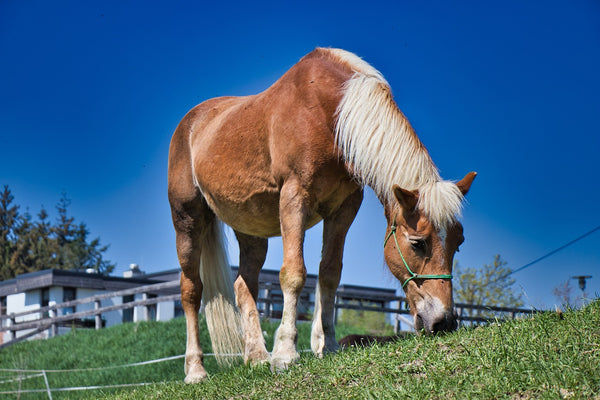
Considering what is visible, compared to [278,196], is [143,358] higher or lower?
lower

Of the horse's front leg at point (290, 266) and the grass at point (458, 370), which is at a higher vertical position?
the horse's front leg at point (290, 266)

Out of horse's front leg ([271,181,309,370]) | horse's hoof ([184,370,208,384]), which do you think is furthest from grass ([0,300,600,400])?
horse's hoof ([184,370,208,384])

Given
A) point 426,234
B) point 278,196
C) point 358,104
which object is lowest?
point 426,234

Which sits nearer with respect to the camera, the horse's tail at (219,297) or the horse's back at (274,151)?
the horse's back at (274,151)

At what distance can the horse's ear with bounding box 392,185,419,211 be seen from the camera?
4101 mm

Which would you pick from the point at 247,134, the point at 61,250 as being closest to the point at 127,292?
the point at 247,134

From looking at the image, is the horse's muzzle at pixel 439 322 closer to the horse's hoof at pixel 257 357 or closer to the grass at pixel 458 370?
the grass at pixel 458 370

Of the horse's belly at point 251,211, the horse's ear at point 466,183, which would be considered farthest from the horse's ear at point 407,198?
the horse's belly at point 251,211

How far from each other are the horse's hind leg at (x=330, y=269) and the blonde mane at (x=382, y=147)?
507 millimetres

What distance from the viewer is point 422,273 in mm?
4113

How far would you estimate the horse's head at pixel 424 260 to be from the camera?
4008 mm

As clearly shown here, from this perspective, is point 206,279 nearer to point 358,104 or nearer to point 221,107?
point 221,107

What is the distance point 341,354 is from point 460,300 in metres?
21.6

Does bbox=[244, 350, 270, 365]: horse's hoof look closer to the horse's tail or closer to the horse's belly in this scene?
the horse's tail
